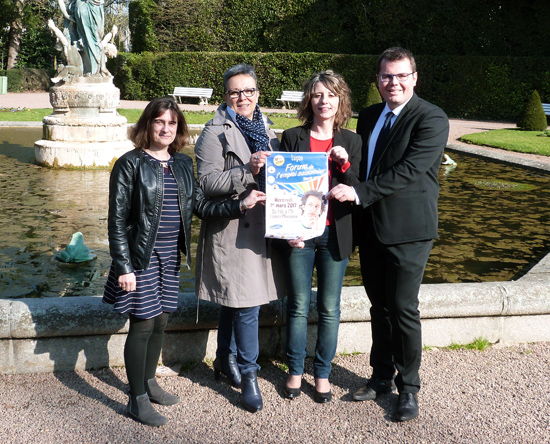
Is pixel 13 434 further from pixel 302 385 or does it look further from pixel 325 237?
pixel 325 237

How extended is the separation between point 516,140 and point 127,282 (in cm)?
1478

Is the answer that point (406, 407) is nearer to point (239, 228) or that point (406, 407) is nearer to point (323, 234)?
point (323, 234)

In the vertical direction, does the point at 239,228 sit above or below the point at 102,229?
above

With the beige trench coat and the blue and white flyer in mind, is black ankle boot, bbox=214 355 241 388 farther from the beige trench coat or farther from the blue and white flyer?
the blue and white flyer

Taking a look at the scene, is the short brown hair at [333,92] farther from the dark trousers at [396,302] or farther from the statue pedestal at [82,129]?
the statue pedestal at [82,129]

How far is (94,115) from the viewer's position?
1109 centimetres

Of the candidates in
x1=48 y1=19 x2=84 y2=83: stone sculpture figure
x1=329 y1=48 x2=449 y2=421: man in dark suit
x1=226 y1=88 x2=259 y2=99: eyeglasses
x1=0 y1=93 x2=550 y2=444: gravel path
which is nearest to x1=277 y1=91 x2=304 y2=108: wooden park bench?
x1=48 y1=19 x2=84 y2=83: stone sculpture figure

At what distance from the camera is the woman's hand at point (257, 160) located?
3.08m

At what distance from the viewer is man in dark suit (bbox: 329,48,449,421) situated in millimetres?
3117

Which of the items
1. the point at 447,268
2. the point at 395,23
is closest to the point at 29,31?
the point at 395,23

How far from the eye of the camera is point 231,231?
10.8 ft

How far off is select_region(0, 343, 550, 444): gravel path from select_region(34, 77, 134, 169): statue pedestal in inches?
296

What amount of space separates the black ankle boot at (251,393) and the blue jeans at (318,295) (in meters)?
0.23

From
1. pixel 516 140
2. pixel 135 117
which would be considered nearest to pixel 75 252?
pixel 516 140
